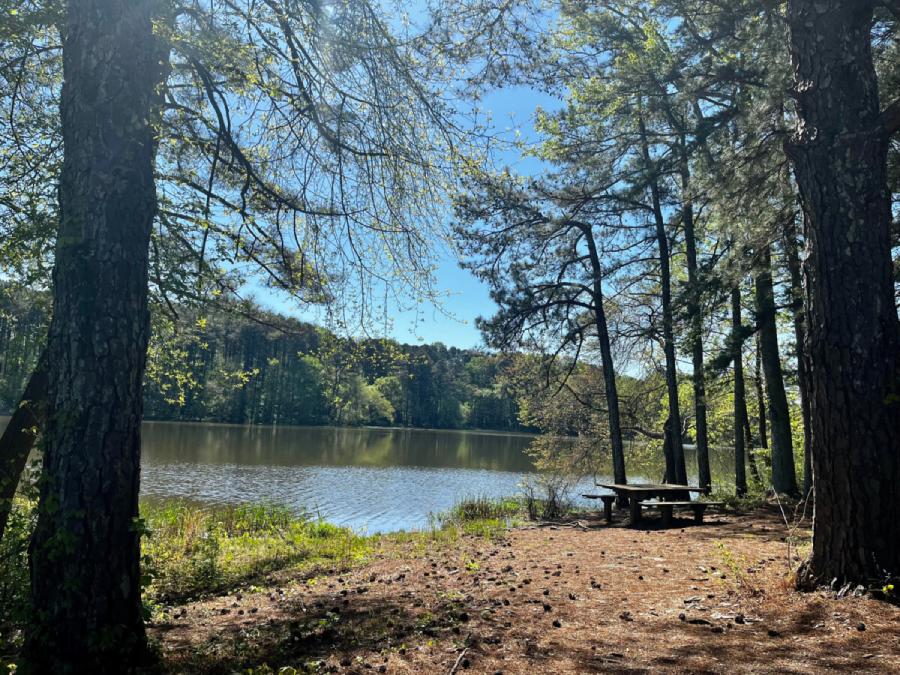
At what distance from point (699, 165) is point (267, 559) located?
27.2ft

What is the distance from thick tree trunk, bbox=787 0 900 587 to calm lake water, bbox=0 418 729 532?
32.2 feet

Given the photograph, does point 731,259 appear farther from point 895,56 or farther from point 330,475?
point 330,475

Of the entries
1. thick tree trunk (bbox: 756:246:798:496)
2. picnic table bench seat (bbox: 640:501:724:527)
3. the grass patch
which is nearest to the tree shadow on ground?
the grass patch

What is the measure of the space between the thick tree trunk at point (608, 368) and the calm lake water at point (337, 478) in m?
3.76

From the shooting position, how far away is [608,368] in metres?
12.3

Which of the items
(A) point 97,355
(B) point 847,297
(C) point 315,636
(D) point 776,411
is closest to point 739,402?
(D) point 776,411

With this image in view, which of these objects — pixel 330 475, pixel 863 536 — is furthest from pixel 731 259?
pixel 330 475

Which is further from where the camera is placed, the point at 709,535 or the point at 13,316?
the point at 709,535

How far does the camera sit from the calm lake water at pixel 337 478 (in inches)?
593

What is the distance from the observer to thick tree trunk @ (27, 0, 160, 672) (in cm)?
272

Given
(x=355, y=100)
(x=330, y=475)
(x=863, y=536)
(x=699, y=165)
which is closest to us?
(x=863, y=536)

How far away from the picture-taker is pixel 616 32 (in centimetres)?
885

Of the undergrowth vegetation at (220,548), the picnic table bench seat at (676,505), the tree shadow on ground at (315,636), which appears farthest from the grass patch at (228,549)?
the picnic table bench seat at (676,505)

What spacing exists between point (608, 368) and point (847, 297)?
8.90m
